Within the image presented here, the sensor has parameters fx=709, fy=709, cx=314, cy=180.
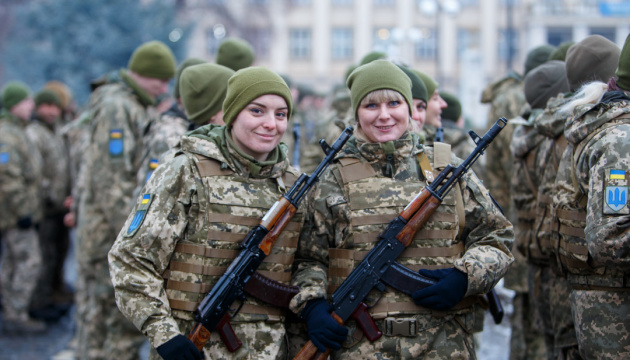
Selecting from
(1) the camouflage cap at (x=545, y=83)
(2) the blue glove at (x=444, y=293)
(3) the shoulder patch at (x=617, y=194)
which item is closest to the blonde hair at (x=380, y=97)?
(2) the blue glove at (x=444, y=293)

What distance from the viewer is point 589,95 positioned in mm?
3896

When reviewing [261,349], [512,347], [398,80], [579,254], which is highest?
[398,80]

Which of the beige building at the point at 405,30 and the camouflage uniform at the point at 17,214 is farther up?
the beige building at the point at 405,30

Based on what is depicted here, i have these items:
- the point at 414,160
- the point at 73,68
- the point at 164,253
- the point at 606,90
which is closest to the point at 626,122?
the point at 606,90

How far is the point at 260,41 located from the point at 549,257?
1876 inches

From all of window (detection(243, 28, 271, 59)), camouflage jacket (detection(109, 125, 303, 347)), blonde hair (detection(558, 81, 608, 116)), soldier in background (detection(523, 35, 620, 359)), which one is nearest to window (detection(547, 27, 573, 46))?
window (detection(243, 28, 271, 59))

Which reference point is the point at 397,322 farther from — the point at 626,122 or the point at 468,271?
the point at 626,122

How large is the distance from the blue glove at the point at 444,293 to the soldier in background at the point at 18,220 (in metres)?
6.20

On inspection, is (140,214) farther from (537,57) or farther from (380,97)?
(537,57)

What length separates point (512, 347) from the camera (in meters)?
5.80

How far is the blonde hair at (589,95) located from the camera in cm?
385

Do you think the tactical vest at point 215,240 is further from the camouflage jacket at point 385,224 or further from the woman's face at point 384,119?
the woman's face at point 384,119

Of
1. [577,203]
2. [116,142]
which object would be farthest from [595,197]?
[116,142]

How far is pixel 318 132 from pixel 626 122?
153 inches
